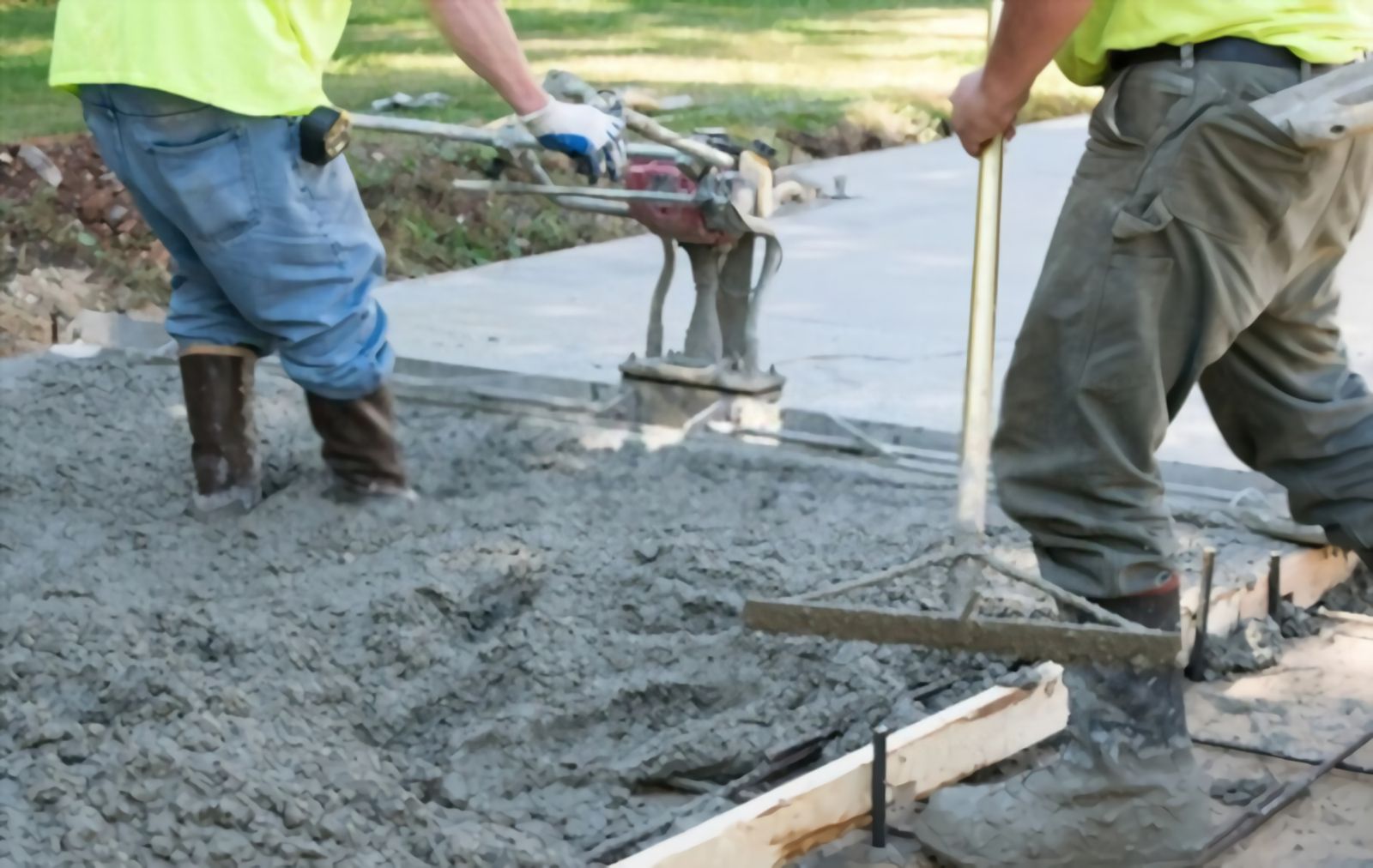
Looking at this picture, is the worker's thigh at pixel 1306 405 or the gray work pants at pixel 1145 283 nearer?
the gray work pants at pixel 1145 283

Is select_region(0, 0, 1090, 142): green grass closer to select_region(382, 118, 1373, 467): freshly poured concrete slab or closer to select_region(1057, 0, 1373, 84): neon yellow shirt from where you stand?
select_region(382, 118, 1373, 467): freshly poured concrete slab

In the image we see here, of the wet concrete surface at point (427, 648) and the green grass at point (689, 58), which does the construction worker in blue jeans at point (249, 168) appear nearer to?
the wet concrete surface at point (427, 648)

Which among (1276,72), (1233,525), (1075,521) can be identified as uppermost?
(1276,72)

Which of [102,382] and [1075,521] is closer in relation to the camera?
[1075,521]

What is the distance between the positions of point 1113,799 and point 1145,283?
29.8 inches

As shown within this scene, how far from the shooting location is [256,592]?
3.51 meters


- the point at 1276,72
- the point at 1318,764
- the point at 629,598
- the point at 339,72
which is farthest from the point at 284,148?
the point at 339,72

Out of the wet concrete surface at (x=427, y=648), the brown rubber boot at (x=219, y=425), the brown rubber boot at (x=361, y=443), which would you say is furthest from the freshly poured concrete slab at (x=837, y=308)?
the brown rubber boot at (x=219, y=425)

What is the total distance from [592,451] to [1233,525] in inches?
58.9

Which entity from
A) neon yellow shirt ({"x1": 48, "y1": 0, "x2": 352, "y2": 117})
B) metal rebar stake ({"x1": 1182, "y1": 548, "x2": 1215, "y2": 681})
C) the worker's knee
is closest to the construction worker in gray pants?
metal rebar stake ({"x1": 1182, "y1": 548, "x2": 1215, "y2": 681})

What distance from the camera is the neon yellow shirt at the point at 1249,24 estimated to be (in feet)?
8.21

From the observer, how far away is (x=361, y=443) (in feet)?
13.2

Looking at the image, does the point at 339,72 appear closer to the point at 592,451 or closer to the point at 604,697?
the point at 592,451

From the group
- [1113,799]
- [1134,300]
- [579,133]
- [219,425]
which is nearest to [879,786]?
[1113,799]
